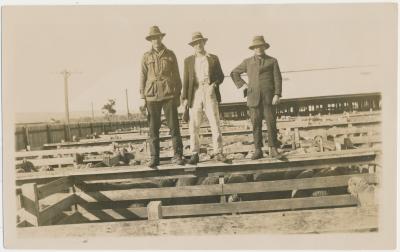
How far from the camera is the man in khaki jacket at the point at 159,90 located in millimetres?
5887

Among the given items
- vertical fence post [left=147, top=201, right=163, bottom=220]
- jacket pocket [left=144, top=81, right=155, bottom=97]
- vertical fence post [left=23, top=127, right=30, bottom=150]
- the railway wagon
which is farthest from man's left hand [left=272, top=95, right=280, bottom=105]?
vertical fence post [left=23, top=127, right=30, bottom=150]

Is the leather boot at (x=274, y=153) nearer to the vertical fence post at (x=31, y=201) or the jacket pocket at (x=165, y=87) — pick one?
the jacket pocket at (x=165, y=87)

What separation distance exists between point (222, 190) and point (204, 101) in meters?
1.16

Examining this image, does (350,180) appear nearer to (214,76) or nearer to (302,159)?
(302,159)

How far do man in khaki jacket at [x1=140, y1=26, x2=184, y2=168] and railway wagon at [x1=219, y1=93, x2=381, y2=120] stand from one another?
2.16 feet

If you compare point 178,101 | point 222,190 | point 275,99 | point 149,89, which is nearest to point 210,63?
point 178,101

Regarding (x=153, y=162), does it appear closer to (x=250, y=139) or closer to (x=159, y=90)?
(x=159, y=90)

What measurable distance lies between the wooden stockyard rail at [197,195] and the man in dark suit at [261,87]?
32 cm

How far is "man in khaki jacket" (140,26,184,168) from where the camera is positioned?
5887 millimetres

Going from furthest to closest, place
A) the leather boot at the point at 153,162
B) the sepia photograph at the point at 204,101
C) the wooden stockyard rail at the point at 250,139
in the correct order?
the wooden stockyard rail at the point at 250,139, the leather boot at the point at 153,162, the sepia photograph at the point at 204,101

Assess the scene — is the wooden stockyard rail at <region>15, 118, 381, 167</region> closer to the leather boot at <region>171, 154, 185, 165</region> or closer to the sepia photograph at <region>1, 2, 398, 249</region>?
the sepia photograph at <region>1, 2, 398, 249</region>

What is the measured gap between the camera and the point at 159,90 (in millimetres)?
5879

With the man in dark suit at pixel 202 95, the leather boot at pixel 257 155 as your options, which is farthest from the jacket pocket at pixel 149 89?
the leather boot at pixel 257 155
